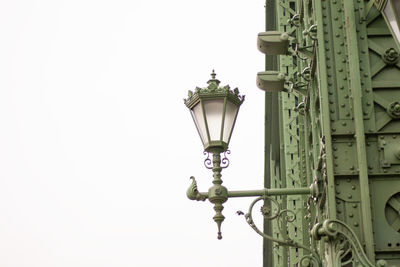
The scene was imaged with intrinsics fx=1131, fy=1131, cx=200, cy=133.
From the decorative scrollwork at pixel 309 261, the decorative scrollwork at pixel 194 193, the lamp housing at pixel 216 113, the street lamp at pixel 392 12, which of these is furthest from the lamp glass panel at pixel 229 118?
the street lamp at pixel 392 12

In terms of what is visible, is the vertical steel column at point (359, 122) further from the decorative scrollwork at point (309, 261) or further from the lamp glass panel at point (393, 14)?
the lamp glass panel at point (393, 14)

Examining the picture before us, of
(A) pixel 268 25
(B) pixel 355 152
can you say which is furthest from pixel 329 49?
(A) pixel 268 25

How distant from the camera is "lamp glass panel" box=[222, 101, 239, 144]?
12.4 metres

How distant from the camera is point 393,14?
838cm

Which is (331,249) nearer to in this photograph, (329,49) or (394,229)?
(394,229)

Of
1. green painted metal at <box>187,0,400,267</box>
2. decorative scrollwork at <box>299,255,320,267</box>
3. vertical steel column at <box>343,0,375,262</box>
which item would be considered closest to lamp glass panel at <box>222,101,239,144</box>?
green painted metal at <box>187,0,400,267</box>

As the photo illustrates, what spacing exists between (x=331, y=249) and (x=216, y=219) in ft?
5.89

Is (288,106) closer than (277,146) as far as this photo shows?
Yes

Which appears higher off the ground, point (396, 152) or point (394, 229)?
point (396, 152)

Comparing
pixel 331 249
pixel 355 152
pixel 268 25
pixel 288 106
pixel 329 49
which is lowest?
pixel 331 249

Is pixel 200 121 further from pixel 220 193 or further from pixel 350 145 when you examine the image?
pixel 350 145

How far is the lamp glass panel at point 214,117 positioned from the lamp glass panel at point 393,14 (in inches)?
154

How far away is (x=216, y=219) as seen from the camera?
12.2 m

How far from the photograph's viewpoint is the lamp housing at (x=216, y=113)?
1235 centimetres
